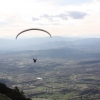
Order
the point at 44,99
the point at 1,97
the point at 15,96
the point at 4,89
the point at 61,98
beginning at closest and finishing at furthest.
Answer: the point at 1,97, the point at 15,96, the point at 4,89, the point at 44,99, the point at 61,98

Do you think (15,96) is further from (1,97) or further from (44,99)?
(44,99)

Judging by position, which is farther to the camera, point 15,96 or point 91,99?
point 91,99

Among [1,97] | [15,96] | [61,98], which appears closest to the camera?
[1,97]

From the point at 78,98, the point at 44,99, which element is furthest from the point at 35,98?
the point at 78,98

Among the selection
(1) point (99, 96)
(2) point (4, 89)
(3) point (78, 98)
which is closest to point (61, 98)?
(3) point (78, 98)

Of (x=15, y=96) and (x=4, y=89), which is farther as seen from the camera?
(x=4, y=89)

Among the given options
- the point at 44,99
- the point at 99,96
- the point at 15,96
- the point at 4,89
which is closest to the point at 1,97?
the point at 15,96

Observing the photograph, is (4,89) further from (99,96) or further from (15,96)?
(99,96)

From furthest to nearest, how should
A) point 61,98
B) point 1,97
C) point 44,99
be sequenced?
1. point 61,98
2. point 44,99
3. point 1,97

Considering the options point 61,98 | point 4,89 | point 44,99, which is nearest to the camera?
point 4,89
